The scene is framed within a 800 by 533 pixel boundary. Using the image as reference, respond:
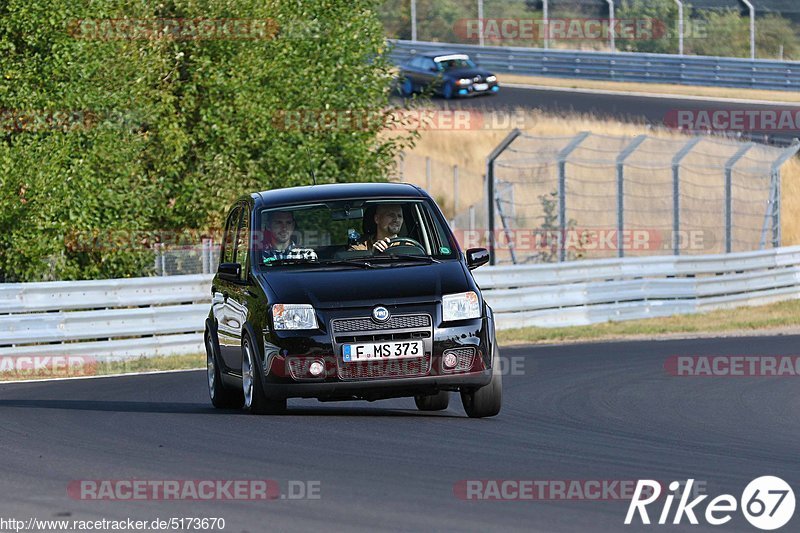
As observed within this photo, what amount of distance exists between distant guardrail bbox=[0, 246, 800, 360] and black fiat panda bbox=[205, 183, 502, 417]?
7260 millimetres

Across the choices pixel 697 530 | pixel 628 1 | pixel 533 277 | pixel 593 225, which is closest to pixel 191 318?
pixel 533 277

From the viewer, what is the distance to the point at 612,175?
128 feet

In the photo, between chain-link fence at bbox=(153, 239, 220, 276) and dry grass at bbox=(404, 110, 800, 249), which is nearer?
chain-link fence at bbox=(153, 239, 220, 276)

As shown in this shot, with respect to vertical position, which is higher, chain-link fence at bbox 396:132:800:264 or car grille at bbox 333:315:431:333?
car grille at bbox 333:315:431:333

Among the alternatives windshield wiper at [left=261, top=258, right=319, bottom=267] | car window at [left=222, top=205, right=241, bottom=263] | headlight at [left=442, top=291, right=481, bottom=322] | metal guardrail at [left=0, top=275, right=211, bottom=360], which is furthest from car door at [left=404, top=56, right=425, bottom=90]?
headlight at [left=442, top=291, right=481, bottom=322]

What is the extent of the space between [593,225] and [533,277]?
41.8 ft

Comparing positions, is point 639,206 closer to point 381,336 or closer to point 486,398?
point 486,398

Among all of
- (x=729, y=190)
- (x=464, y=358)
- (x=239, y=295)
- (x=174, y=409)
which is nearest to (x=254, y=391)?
(x=239, y=295)

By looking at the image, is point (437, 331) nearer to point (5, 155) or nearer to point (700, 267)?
point (5, 155)

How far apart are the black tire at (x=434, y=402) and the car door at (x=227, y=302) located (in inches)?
60.0

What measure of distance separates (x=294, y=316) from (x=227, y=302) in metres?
1.78

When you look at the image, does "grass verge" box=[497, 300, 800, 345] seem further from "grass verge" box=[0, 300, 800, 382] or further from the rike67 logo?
the rike67 logo

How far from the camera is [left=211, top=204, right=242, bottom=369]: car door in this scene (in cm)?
1190

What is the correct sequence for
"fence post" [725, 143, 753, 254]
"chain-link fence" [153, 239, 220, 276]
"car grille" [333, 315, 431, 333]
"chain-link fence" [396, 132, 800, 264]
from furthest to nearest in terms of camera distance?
"chain-link fence" [396, 132, 800, 264], "fence post" [725, 143, 753, 254], "chain-link fence" [153, 239, 220, 276], "car grille" [333, 315, 431, 333]
